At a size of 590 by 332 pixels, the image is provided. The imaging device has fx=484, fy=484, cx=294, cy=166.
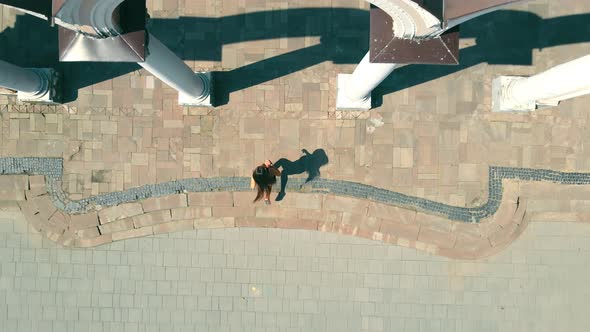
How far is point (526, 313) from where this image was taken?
15797 millimetres

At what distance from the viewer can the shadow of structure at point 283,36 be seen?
15.9 metres

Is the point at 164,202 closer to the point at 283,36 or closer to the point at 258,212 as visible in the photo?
the point at 258,212

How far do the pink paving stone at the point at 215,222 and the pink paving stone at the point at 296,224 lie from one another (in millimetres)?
1540

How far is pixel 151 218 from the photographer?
51.8ft

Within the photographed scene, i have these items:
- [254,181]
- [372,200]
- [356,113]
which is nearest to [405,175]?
[372,200]

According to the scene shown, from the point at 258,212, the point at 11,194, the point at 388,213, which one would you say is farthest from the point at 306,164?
the point at 11,194

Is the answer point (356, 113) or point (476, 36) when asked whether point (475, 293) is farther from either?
point (476, 36)

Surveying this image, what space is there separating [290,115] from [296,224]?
357cm

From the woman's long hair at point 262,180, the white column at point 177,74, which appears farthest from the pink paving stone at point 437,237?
the white column at point 177,74

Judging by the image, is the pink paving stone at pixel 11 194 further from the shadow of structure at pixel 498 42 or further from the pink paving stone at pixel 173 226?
the shadow of structure at pixel 498 42

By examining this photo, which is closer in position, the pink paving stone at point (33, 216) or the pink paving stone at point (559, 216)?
the pink paving stone at point (33, 216)

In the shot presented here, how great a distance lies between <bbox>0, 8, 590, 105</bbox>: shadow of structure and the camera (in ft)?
52.2

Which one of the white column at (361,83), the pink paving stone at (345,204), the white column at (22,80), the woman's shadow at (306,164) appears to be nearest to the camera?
the white column at (361,83)

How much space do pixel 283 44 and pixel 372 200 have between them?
5.90m
